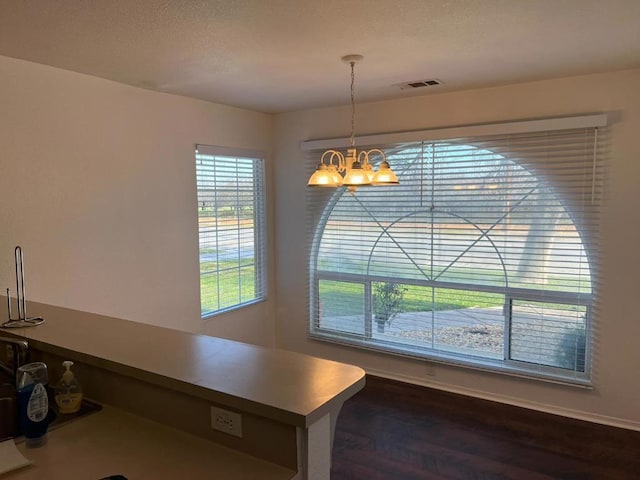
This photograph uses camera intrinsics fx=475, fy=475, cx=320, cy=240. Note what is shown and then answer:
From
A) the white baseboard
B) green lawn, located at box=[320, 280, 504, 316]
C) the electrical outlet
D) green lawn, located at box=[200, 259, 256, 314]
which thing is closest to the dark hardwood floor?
the white baseboard

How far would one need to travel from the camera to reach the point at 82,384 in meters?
1.88

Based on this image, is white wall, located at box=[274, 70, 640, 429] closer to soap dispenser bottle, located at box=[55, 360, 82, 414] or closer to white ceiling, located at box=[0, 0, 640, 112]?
white ceiling, located at box=[0, 0, 640, 112]

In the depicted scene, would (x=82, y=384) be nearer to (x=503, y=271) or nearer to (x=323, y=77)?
(x=323, y=77)

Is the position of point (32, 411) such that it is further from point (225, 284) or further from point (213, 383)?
point (225, 284)

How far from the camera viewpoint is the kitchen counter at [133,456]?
134cm

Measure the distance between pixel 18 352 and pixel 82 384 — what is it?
0.97 feet

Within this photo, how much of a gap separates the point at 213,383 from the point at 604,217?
3.16m

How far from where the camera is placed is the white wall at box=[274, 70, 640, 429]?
3346 millimetres

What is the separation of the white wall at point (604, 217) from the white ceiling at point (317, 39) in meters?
0.19

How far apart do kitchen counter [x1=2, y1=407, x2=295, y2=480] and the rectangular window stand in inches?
106

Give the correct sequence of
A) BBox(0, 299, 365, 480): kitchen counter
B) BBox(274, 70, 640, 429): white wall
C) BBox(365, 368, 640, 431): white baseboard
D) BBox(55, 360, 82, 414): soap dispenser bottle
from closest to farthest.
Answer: BBox(0, 299, 365, 480): kitchen counter → BBox(55, 360, 82, 414): soap dispenser bottle → BBox(274, 70, 640, 429): white wall → BBox(365, 368, 640, 431): white baseboard

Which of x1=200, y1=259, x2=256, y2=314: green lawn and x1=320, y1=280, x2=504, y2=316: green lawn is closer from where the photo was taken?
x1=320, y1=280, x2=504, y2=316: green lawn

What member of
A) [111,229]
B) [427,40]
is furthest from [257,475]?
[111,229]

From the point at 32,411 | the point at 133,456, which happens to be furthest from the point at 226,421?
the point at 32,411
